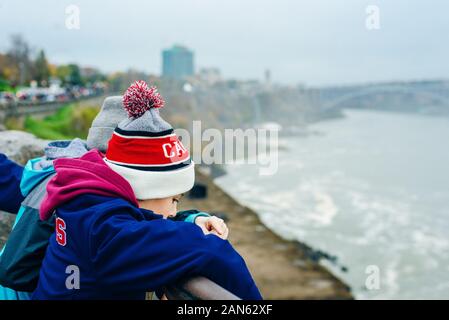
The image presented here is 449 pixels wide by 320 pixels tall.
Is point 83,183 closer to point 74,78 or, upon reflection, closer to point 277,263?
point 277,263

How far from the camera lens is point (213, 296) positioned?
3.10ft

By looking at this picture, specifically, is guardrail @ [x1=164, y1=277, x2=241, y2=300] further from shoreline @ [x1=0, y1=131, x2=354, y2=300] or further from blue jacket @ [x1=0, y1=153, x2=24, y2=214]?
shoreline @ [x1=0, y1=131, x2=354, y2=300]

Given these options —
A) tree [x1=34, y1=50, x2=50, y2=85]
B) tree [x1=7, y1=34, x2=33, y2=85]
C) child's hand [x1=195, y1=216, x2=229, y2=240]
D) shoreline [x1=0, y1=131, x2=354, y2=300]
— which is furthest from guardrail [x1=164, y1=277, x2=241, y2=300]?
tree [x1=34, y1=50, x2=50, y2=85]

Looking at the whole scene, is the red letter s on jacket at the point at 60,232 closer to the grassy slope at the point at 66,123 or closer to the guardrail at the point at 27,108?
the grassy slope at the point at 66,123

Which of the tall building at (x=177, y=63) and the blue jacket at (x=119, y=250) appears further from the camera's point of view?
the tall building at (x=177, y=63)

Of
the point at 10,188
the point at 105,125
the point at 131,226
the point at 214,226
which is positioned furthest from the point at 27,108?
the point at 131,226

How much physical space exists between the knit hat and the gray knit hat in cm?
38

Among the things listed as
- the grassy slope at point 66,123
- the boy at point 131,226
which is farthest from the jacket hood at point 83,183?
the grassy slope at point 66,123

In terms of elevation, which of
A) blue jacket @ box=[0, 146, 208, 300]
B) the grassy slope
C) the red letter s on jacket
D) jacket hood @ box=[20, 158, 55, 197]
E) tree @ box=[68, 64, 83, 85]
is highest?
tree @ box=[68, 64, 83, 85]

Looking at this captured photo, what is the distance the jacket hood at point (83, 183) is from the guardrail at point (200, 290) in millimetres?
245

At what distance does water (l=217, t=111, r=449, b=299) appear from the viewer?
20641 millimetres

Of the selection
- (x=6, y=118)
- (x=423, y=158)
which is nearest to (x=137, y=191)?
(x=6, y=118)

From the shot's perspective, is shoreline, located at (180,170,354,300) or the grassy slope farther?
the grassy slope

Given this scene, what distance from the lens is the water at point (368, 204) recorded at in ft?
67.7
